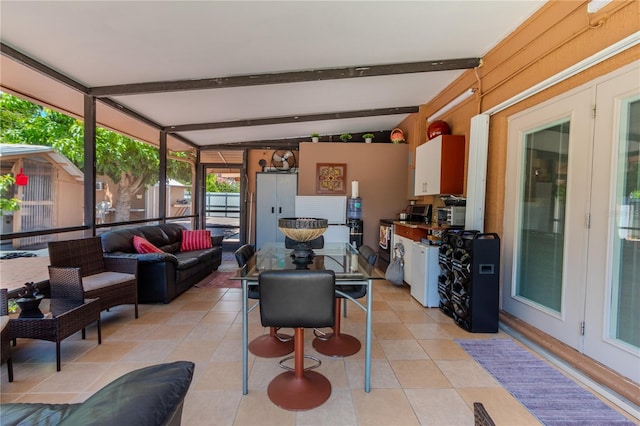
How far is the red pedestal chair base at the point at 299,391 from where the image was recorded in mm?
1815

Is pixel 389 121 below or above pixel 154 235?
above

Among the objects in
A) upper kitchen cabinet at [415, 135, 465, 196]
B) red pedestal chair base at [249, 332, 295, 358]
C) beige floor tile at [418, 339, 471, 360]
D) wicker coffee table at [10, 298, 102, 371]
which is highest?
upper kitchen cabinet at [415, 135, 465, 196]

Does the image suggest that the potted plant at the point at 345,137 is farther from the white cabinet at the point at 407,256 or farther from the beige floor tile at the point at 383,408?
the beige floor tile at the point at 383,408

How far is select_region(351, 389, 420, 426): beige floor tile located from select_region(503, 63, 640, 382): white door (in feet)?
4.81

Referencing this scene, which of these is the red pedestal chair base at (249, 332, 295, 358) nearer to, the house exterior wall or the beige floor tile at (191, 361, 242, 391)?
the beige floor tile at (191, 361, 242, 391)

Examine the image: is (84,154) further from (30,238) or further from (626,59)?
(626,59)

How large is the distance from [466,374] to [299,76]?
11.3 ft

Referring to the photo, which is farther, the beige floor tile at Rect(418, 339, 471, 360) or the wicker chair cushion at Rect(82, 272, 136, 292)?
the wicker chair cushion at Rect(82, 272, 136, 292)

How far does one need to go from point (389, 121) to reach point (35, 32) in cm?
536

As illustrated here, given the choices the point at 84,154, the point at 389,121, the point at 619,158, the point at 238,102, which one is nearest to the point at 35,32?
the point at 84,154

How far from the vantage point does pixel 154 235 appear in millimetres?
4512

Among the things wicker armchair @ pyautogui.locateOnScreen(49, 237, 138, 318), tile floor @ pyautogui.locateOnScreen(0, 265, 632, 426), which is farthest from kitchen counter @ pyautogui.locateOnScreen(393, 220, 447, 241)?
wicker armchair @ pyautogui.locateOnScreen(49, 237, 138, 318)

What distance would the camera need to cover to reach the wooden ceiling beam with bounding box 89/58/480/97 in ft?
11.4

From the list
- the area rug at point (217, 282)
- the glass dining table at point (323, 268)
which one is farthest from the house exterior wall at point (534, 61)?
the area rug at point (217, 282)
